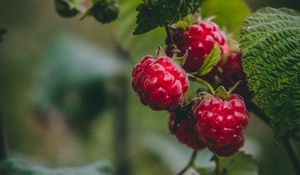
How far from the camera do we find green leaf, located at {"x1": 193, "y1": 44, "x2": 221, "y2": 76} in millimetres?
722

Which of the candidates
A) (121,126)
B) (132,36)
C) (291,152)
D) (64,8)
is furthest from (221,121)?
(121,126)

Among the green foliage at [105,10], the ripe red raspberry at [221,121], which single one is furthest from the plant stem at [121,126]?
the ripe red raspberry at [221,121]

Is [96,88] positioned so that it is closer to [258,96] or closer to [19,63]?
[19,63]

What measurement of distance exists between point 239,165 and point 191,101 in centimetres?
22

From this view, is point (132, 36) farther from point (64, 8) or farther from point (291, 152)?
point (291, 152)

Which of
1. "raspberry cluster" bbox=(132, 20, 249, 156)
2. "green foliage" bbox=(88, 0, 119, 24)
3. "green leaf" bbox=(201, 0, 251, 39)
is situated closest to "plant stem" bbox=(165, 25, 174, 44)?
"raspberry cluster" bbox=(132, 20, 249, 156)

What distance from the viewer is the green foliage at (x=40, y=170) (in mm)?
968

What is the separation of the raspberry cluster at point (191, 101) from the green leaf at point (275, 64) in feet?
0.10

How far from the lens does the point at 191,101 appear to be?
74 centimetres

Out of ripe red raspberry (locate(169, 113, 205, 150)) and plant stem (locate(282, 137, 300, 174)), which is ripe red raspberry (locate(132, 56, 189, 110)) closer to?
ripe red raspberry (locate(169, 113, 205, 150))

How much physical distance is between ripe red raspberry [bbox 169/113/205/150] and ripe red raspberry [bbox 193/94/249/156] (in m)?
0.03

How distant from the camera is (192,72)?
76cm

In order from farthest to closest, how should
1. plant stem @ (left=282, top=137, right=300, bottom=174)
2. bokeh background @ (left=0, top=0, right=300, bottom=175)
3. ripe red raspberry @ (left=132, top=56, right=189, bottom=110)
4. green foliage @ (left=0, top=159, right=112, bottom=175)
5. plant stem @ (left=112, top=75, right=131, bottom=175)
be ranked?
bokeh background @ (left=0, top=0, right=300, bottom=175)
plant stem @ (left=112, top=75, right=131, bottom=175)
green foliage @ (left=0, top=159, right=112, bottom=175)
plant stem @ (left=282, top=137, right=300, bottom=174)
ripe red raspberry @ (left=132, top=56, right=189, bottom=110)

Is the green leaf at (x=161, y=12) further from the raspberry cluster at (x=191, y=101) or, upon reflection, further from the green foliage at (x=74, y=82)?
the green foliage at (x=74, y=82)
